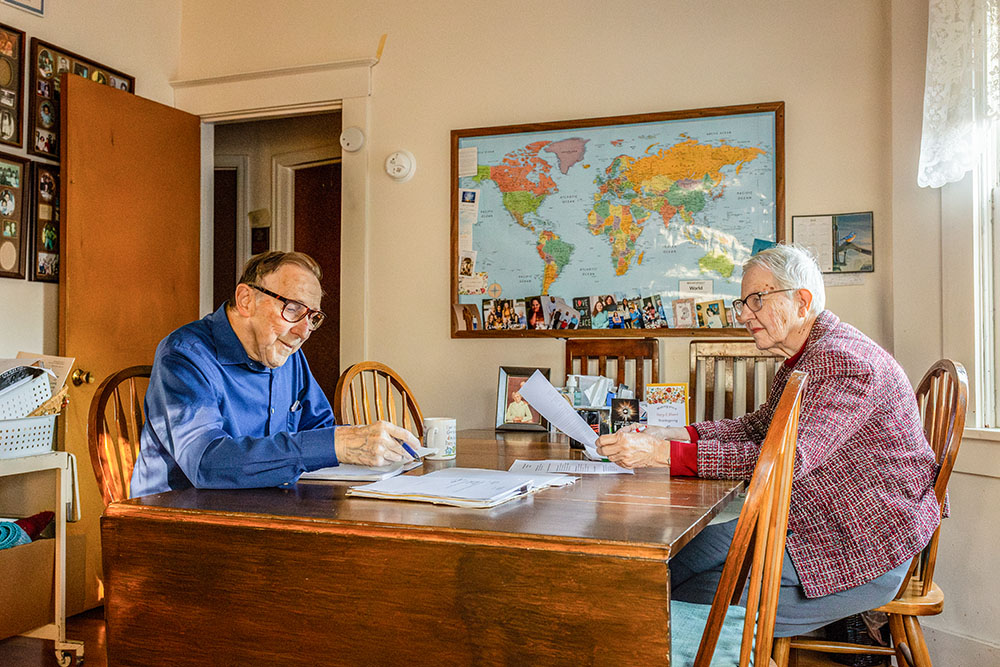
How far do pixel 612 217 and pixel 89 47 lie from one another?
2.22 m

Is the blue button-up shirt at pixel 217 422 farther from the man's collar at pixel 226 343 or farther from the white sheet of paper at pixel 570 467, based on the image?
the white sheet of paper at pixel 570 467

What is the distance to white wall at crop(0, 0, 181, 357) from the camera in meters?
2.94

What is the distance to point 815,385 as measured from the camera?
1.53 m

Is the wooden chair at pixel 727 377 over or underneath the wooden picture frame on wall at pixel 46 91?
underneath

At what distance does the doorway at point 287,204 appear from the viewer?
452cm

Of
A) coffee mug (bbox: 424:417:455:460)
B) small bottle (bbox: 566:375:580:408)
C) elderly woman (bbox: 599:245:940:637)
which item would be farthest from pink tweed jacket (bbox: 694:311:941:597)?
small bottle (bbox: 566:375:580:408)

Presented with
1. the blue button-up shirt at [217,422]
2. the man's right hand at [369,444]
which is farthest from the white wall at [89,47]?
the man's right hand at [369,444]

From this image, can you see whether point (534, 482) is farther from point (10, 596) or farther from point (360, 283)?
point (360, 283)

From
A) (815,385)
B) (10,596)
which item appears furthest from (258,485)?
(10,596)

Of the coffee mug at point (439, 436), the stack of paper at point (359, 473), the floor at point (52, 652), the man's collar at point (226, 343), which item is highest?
the man's collar at point (226, 343)

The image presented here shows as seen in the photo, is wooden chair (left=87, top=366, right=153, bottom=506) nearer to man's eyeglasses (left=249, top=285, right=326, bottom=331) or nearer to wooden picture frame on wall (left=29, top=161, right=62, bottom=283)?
man's eyeglasses (left=249, top=285, right=326, bottom=331)

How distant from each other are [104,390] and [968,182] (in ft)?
8.08

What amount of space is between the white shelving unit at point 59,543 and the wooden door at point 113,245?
14.3 inches

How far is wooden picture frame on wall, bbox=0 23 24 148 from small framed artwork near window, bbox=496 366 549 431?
1968mm
